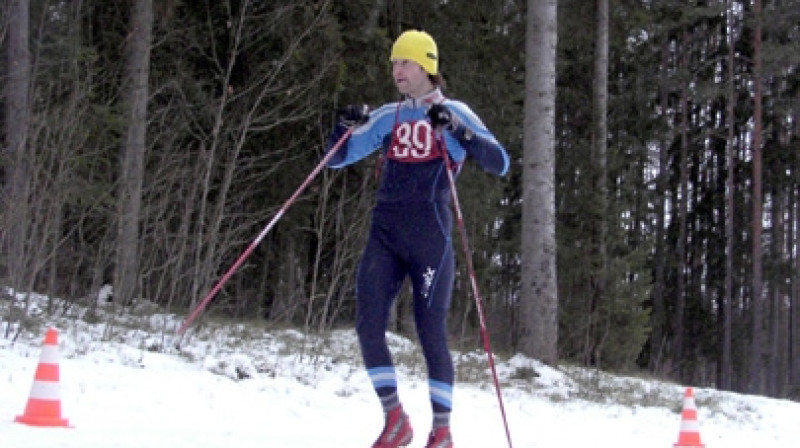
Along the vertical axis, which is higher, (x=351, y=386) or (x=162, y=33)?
(x=162, y=33)

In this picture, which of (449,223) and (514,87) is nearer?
(449,223)

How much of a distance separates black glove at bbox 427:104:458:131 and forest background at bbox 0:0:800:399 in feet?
14.5

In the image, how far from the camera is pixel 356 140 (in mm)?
5129

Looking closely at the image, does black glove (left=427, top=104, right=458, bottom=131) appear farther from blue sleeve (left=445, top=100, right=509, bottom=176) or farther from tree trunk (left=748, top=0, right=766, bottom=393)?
tree trunk (left=748, top=0, right=766, bottom=393)

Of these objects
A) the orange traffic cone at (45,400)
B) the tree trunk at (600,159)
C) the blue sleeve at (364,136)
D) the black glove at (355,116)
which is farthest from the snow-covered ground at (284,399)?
the tree trunk at (600,159)

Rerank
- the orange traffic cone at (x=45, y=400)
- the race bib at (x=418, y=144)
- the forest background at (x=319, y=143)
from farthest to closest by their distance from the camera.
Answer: the forest background at (x=319, y=143)
the race bib at (x=418, y=144)
the orange traffic cone at (x=45, y=400)

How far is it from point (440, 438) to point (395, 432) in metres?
0.22

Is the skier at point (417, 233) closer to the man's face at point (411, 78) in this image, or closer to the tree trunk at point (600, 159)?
the man's face at point (411, 78)

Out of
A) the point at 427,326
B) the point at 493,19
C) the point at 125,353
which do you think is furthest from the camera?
the point at 493,19

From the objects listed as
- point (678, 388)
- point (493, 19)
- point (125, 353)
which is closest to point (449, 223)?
point (125, 353)

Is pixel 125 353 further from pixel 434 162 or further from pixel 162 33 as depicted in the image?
pixel 162 33

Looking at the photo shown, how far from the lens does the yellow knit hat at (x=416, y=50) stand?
16.2ft

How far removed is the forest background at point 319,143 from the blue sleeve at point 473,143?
4.33 meters

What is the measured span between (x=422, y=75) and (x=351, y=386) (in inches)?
159
